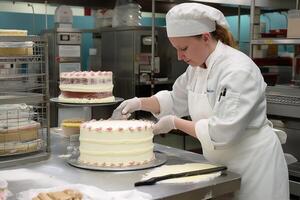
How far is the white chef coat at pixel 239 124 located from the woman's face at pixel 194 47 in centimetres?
4

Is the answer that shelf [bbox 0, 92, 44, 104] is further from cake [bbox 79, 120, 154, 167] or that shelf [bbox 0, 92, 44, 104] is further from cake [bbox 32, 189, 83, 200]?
cake [bbox 32, 189, 83, 200]

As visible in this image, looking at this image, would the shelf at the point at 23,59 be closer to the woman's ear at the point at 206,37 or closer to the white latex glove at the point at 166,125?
the white latex glove at the point at 166,125

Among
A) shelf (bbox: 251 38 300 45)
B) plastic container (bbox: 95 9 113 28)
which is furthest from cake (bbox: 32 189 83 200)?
plastic container (bbox: 95 9 113 28)

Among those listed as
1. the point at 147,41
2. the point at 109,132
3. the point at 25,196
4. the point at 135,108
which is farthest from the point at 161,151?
the point at 147,41

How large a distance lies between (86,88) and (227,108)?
2.50ft

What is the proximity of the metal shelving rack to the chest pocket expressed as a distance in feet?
2.26

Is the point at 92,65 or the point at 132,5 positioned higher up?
the point at 132,5

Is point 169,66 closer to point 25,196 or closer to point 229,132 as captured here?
point 229,132

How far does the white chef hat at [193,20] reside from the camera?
1.74m

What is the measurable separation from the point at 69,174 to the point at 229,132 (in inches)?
24.0

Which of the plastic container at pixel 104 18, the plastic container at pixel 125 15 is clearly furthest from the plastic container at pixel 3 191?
the plastic container at pixel 104 18

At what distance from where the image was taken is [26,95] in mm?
1670

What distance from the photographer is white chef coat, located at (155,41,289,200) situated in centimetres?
161

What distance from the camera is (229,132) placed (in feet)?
5.24
